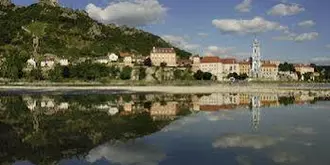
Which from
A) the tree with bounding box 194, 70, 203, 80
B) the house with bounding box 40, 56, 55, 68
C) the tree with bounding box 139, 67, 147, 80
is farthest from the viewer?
the house with bounding box 40, 56, 55, 68

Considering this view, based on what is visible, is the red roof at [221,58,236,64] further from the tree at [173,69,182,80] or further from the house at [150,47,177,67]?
the tree at [173,69,182,80]

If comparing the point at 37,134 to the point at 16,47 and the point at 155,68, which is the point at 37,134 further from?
the point at 16,47

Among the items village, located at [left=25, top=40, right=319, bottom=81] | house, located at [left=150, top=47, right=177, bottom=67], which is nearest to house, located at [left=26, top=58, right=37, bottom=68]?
village, located at [left=25, top=40, right=319, bottom=81]

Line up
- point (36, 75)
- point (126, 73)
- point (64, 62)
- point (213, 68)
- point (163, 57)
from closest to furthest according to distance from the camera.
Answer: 1. point (36, 75)
2. point (126, 73)
3. point (64, 62)
4. point (163, 57)
5. point (213, 68)

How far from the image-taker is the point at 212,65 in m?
182

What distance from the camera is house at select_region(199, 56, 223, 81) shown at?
180m

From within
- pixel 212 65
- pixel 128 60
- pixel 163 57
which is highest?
pixel 163 57

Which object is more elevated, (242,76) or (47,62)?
(47,62)

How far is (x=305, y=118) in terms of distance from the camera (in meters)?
36.4

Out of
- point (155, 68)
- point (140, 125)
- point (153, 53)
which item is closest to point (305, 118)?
point (140, 125)

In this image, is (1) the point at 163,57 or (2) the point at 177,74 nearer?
(2) the point at 177,74

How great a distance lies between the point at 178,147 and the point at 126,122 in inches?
449

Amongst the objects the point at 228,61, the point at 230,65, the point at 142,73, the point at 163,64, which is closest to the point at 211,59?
the point at 230,65

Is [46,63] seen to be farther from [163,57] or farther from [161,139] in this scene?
[161,139]
